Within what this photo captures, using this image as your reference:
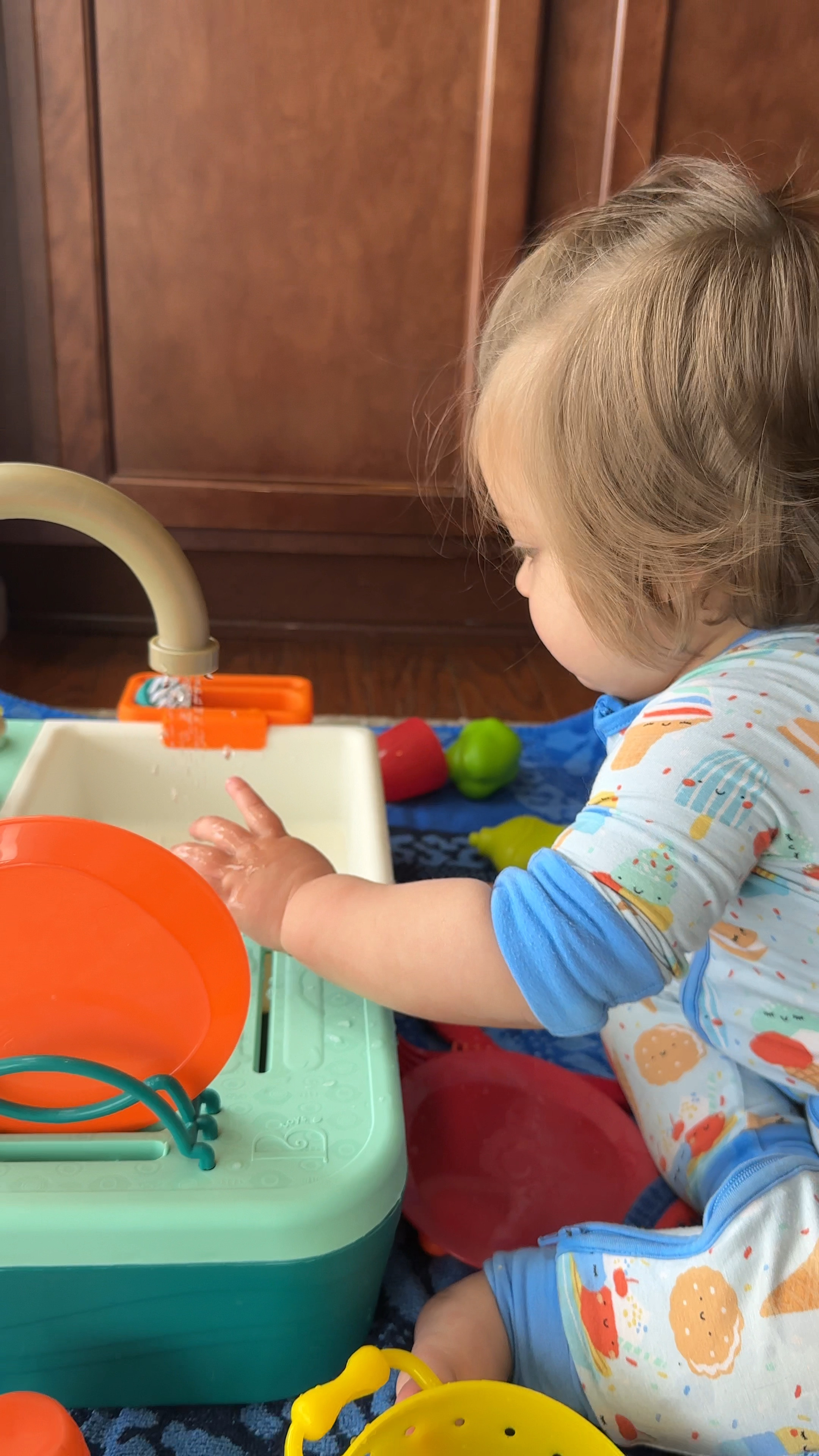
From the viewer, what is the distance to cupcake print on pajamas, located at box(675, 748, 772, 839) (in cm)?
44

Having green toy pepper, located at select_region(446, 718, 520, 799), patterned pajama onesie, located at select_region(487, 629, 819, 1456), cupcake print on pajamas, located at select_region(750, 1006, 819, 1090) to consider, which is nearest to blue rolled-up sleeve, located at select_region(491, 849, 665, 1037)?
patterned pajama onesie, located at select_region(487, 629, 819, 1456)

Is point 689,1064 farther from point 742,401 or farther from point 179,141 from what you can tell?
point 179,141

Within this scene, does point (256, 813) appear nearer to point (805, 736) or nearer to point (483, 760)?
point (805, 736)

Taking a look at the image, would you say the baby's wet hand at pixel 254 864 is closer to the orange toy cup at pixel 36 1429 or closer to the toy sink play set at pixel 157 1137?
the toy sink play set at pixel 157 1137

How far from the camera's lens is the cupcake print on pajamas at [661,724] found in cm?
46

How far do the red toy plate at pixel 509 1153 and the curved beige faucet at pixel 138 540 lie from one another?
0.27 metres

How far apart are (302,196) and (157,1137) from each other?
1175mm

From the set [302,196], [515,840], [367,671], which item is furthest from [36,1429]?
[302,196]

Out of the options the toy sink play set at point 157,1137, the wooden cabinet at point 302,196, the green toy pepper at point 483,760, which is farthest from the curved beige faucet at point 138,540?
the wooden cabinet at point 302,196

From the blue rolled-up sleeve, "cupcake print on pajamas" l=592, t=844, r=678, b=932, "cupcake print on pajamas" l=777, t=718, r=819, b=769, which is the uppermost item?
"cupcake print on pajamas" l=777, t=718, r=819, b=769

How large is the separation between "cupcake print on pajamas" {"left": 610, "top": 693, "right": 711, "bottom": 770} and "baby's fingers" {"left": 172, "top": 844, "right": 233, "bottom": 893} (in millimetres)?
210

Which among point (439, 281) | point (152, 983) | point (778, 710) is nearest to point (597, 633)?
point (778, 710)

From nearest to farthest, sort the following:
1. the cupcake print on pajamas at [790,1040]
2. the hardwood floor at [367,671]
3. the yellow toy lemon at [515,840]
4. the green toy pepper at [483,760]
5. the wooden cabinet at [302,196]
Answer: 1. the cupcake print on pajamas at [790,1040]
2. the yellow toy lemon at [515,840]
3. the green toy pepper at [483,760]
4. the wooden cabinet at [302,196]
5. the hardwood floor at [367,671]

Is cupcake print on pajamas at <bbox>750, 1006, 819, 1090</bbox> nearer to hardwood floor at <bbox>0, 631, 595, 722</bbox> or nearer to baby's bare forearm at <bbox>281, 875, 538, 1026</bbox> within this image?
baby's bare forearm at <bbox>281, 875, 538, 1026</bbox>
